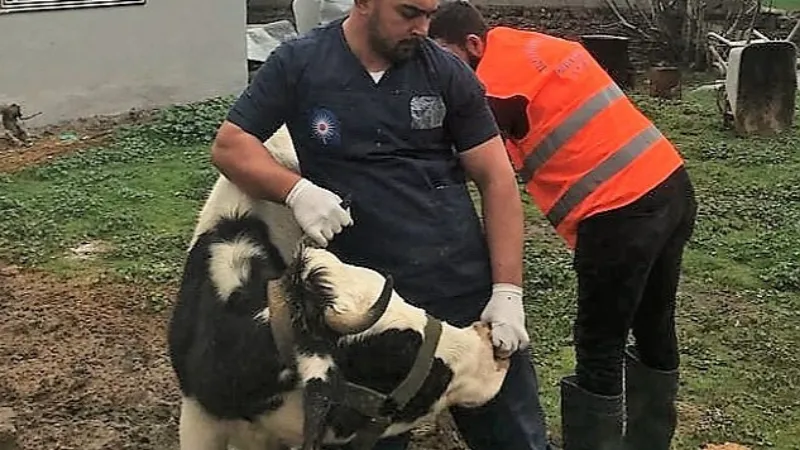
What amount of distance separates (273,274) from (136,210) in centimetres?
503

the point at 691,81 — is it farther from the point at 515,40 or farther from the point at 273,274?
the point at 273,274

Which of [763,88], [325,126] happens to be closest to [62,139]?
[763,88]

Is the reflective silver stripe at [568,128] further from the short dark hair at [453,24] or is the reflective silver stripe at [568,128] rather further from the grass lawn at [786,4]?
the grass lawn at [786,4]

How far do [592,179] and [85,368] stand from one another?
2.50m

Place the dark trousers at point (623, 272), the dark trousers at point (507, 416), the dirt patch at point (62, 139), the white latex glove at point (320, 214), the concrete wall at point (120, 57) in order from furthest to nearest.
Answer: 1. the concrete wall at point (120, 57)
2. the dirt patch at point (62, 139)
3. the dark trousers at point (623, 272)
4. the dark trousers at point (507, 416)
5. the white latex glove at point (320, 214)

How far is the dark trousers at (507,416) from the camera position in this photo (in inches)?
118

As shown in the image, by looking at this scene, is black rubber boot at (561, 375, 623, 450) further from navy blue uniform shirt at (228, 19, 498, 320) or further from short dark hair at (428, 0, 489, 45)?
short dark hair at (428, 0, 489, 45)

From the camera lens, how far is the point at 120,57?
11.2m

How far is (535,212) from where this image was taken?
7703mm

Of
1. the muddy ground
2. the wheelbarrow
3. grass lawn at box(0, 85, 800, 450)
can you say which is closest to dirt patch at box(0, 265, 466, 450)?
the muddy ground

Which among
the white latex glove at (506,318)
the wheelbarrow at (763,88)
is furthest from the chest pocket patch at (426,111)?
the wheelbarrow at (763,88)

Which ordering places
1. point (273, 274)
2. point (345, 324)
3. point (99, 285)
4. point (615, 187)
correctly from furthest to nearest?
point (99, 285) → point (615, 187) → point (273, 274) → point (345, 324)

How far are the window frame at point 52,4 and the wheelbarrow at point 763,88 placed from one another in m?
5.24

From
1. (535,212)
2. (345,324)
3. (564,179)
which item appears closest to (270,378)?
(345,324)
